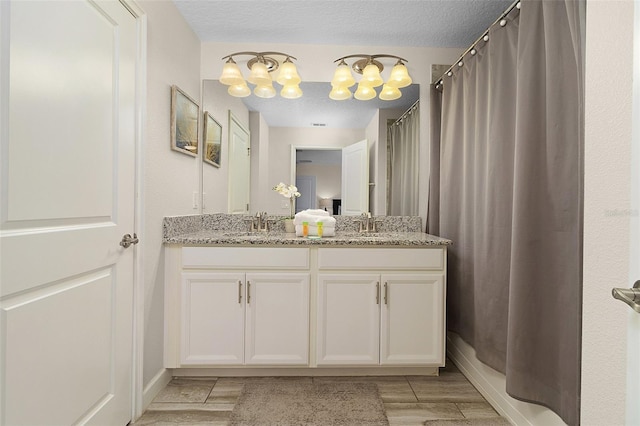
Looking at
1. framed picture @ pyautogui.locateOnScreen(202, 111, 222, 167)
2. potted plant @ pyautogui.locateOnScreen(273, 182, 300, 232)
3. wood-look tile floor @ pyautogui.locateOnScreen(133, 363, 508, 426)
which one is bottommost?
wood-look tile floor @ pyautogui.locateOnScreen(133, 363, 508, 426)

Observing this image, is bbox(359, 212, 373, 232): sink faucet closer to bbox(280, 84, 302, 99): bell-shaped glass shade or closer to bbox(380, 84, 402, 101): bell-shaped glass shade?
bbox(380, 84, 402, 101): bell-shaped glass shade

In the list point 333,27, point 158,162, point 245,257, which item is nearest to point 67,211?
point 158,162

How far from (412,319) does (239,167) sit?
5.50ft

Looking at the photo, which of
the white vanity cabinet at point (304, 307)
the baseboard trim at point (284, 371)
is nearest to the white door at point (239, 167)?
the white vanity cabinet at point (304, 307)

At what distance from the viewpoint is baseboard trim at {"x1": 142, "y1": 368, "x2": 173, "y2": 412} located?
5.45ft

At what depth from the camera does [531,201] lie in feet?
4.33

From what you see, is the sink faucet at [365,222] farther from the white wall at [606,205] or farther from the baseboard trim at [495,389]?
the white wall at [606,205]

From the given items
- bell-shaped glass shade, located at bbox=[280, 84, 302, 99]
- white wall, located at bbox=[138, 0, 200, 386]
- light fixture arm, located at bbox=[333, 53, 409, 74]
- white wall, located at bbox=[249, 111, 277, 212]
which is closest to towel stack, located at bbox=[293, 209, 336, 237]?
white wall, located at bbox=[249, 111, 277, 212]

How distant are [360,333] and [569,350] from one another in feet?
3.39

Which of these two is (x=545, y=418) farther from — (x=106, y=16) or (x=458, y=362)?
(x=106, y=16)

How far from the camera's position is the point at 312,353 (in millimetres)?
1907

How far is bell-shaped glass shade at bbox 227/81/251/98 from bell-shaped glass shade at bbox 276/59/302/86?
0.82ft

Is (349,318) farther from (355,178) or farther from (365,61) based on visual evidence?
(365,61)

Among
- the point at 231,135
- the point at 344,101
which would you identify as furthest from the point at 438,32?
the point at 231,135
